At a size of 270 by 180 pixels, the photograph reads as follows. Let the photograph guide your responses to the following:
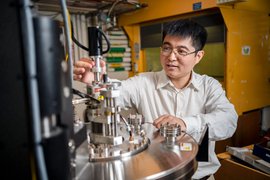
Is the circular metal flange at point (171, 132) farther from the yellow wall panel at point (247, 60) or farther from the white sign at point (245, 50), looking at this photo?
the white sign at point (245, 50)

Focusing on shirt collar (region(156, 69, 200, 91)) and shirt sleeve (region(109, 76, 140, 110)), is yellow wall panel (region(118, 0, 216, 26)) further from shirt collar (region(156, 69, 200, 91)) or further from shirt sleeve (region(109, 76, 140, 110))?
shirt sleeve (region(109, 76, 140, 110))

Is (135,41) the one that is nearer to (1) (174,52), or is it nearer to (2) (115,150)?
(1) (174,52)

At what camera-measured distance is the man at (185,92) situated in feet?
4.38

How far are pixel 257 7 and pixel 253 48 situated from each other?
1.86 feet

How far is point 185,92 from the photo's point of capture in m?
1.63

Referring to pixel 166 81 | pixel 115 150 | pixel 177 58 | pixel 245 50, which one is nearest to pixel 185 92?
Result: pixel 166 81

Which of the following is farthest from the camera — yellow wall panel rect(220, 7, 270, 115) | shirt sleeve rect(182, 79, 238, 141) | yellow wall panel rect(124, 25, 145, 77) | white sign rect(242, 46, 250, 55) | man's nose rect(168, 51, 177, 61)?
yellow wall panel rect(124, 25, 145, 77)

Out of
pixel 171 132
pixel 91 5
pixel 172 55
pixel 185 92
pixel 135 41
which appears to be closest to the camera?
pixel 171 132

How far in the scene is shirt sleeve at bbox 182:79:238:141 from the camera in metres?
1.21

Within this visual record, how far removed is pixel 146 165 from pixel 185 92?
105 cm

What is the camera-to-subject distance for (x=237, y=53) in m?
2.80

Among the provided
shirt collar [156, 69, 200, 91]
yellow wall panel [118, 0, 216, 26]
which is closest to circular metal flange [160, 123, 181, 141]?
shirt collar [156, 69, 200, 91]

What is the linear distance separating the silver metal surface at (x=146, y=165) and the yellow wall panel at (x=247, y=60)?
2241mm

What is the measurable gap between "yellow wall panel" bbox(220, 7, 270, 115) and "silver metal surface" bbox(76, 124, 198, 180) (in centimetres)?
224
